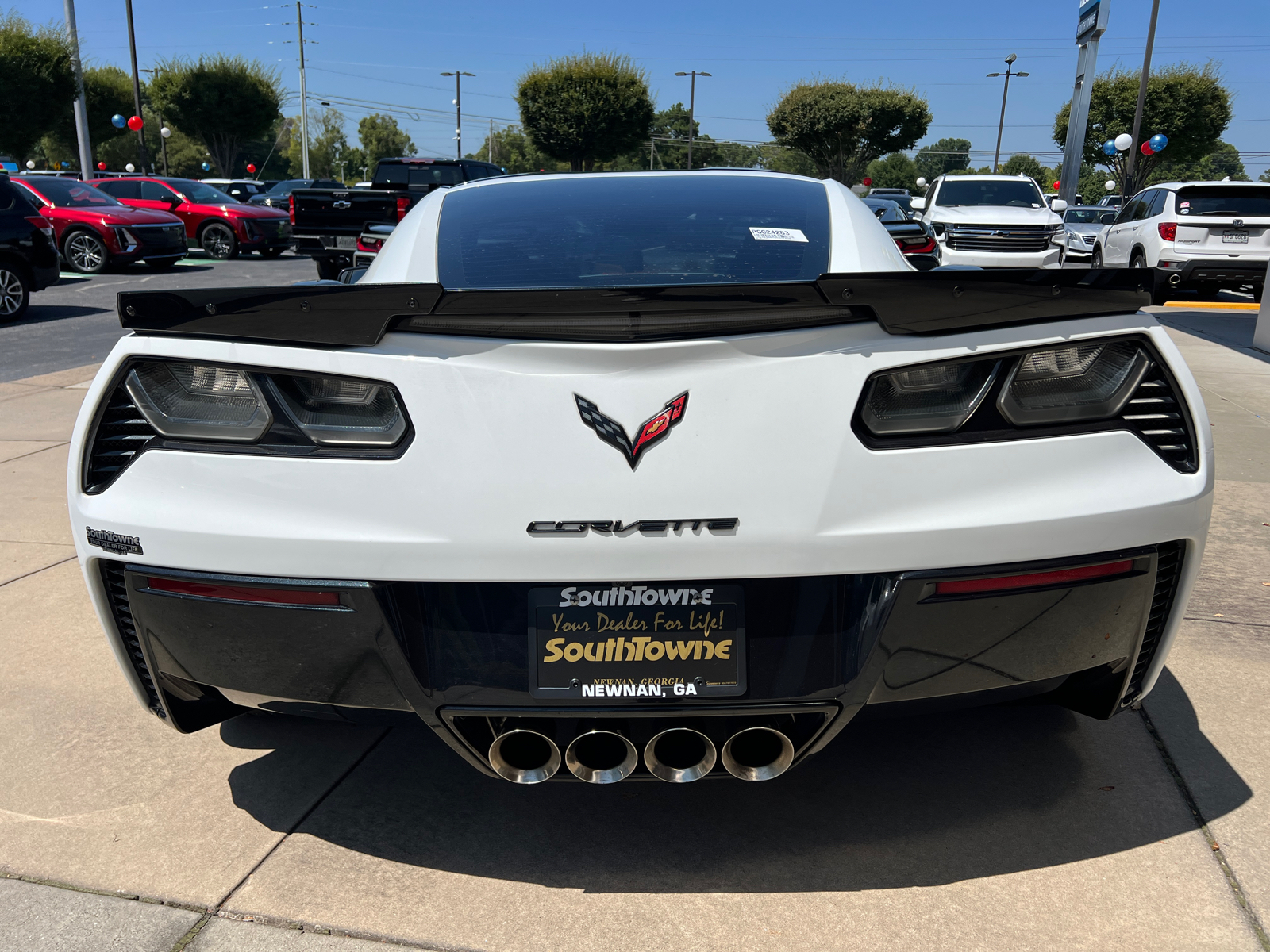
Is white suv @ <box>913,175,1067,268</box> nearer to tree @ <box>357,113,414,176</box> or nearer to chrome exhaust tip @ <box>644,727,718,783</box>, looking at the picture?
chrome exhaust tip @ <box>644,727,718,783</box>

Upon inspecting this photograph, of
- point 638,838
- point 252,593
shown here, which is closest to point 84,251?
point 252,593

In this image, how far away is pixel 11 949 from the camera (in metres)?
1.91

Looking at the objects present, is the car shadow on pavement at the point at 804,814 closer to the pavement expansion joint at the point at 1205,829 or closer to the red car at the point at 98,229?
the pavement expansion joint at the point at 1205,829

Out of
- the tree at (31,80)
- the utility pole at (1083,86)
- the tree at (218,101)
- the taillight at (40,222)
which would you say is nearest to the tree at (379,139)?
the tree at (218,101)

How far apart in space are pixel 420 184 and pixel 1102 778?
1837 cm

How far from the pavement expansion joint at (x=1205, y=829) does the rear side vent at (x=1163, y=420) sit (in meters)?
0.59

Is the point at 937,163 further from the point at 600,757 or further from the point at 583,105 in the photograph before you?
the point at 600,757

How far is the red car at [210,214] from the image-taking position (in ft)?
65.4

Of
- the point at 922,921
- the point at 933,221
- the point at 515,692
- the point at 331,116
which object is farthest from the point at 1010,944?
the point at 331,116

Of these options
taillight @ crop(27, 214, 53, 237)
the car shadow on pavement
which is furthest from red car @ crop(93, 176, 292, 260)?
the car shadow on pavement

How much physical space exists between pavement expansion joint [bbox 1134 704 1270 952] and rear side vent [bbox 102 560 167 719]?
2062mm

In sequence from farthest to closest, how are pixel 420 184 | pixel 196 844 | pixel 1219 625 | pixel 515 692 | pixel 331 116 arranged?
pixel 331 116, pixel 420 184, pixel 1219 625, pixel 196 844, pixel 515 692

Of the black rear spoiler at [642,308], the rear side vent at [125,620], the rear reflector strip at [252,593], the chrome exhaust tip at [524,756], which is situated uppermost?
the black rear spoiler at [642,308]

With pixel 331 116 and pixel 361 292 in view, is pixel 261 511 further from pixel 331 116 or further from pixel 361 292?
pixel 331 116
